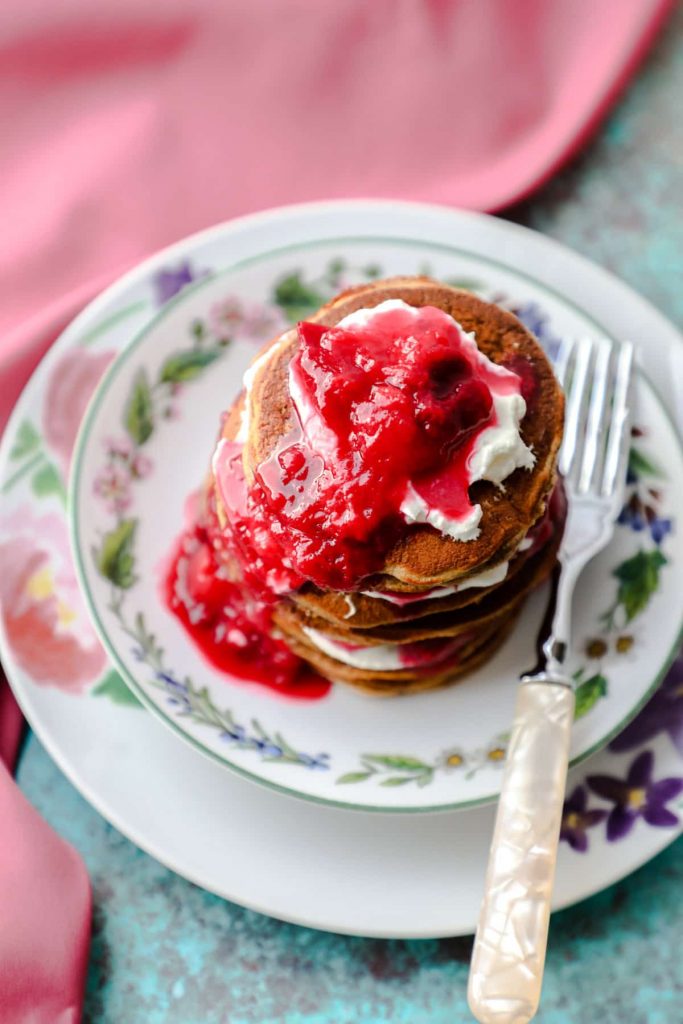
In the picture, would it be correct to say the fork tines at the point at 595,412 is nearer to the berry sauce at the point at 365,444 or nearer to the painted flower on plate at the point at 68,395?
the berry sauce at the point at 365,444

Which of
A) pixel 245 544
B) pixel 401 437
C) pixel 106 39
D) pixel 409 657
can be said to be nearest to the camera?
pixel 401 437

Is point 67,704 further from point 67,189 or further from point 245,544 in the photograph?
point 67,189

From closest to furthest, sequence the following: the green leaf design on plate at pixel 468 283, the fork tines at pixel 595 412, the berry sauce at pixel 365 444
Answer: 1. the berry sauce at pixel 365 444
2. the fork tines at pixel 595 412
3. the green leaf design on plate at pixel 468 283

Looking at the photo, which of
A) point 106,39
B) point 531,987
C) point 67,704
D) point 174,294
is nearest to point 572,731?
point 531,987

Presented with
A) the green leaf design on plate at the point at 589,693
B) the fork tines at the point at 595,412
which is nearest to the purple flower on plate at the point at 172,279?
the fork tines at the point at 595,412

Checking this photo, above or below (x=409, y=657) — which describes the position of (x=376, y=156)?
above
